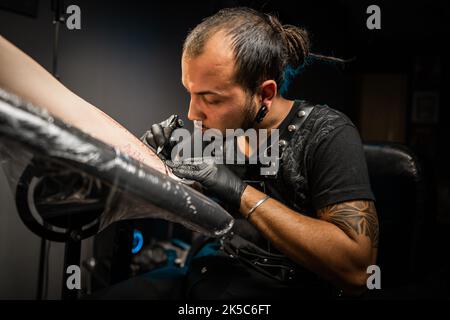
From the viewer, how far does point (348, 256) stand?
0.91m

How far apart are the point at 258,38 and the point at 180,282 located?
95 centimetres

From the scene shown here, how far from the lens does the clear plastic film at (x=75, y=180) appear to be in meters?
0.41

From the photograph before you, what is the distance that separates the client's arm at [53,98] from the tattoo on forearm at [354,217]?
539 mm

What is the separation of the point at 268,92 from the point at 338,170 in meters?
0.40

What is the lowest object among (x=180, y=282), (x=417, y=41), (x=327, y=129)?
(x=180, y=282)

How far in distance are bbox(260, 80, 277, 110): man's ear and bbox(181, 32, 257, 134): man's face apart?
7 centimetres

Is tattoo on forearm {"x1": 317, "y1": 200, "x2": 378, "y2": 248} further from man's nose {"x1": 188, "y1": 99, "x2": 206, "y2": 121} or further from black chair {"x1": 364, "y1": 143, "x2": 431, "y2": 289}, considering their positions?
man's nose {"x1": 188, "y1": 99, "x2": 206, "y2": 121}

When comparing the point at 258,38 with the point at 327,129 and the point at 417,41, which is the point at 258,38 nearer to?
the point at 327,129

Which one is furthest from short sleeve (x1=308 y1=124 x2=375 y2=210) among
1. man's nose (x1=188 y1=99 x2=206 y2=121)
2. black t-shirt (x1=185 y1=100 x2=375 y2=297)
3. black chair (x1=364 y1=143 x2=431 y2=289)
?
man's nose (x1=188 y1=99 x2=206 y2=121)

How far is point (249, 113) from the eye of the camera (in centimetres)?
114

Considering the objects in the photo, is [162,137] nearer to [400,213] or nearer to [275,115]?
[275,115]

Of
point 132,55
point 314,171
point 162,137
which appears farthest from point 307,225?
point 132,55
